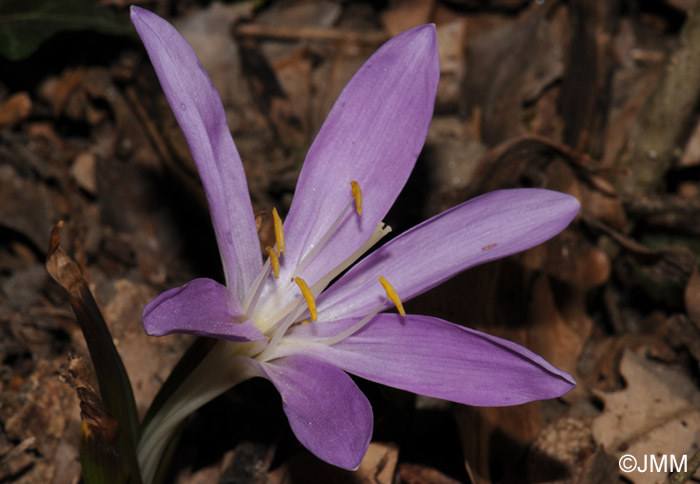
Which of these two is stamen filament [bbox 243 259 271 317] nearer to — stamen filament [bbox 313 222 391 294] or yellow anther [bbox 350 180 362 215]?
stamen filament [bbox 313 222 391 294]

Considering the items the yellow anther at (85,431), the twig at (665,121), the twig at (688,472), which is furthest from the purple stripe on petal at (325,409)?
the twig at (665,121)

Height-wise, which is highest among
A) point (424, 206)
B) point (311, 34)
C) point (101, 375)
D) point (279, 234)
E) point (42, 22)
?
point (42, 22)

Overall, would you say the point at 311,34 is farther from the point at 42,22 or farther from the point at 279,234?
the point at 279,234

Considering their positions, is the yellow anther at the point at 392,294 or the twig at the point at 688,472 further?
the twig at the point at 688,472

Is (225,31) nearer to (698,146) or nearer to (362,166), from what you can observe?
(362,166)

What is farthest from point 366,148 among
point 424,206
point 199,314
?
point 424,206

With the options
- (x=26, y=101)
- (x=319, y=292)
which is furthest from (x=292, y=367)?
(x=26, y=101)

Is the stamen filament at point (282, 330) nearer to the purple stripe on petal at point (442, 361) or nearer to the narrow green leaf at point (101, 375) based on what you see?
the purple stripe on petal at point (442, 361)
